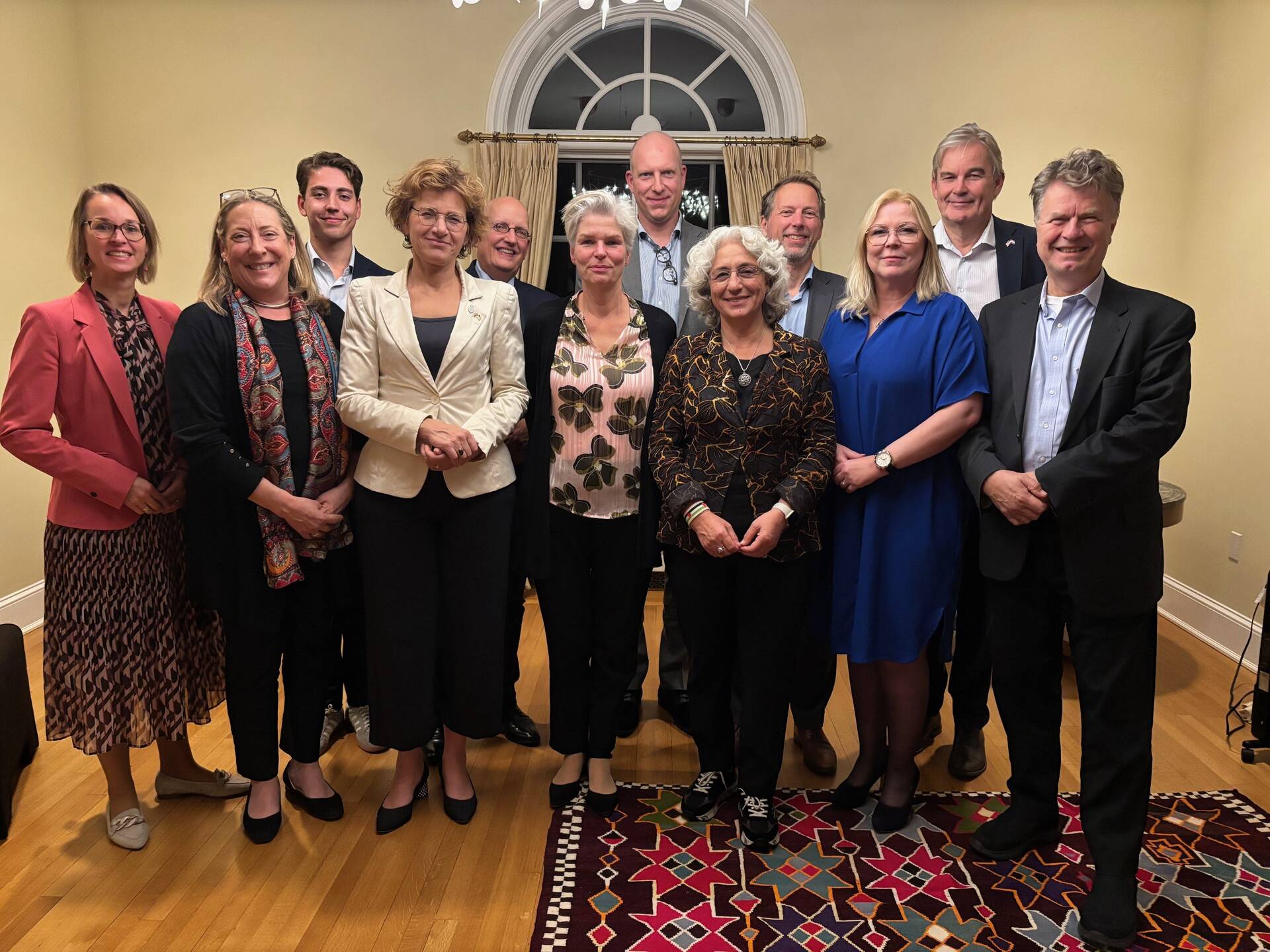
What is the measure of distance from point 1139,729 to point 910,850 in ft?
2.33

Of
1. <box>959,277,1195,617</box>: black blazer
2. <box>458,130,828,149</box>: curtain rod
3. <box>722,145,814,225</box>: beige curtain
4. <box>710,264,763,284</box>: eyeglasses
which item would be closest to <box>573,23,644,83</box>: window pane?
<box>458,130,828,149</box>: curtain rod

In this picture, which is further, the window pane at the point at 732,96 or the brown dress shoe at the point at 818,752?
the window pane at the point at 732,96

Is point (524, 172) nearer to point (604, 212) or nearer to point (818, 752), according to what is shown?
point (604, 212)

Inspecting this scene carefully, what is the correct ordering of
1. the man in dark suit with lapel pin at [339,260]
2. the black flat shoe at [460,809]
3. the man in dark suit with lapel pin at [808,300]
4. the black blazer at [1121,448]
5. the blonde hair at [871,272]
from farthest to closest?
1. the man in dark suit with lapel pin at [339,260]
2. the man in dark suit with lapel pin at [808,300]
3. the black flat shoe at [460,809]
4. the blonde hair at [871,272]
5. the black blazer at [1121,448]

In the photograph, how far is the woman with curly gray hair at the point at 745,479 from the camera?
2371 mm

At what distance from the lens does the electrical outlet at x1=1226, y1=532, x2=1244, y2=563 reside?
420cm

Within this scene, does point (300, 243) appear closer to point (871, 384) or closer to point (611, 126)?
point (871, 384)

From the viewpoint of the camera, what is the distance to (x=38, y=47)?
4652 millimetres

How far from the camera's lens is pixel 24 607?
14.4 ft

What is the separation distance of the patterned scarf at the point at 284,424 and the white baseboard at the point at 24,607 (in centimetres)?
258

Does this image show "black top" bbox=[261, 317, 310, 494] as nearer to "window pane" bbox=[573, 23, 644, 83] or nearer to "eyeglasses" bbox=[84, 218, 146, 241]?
"eyeglasses" bbox=[84, 218, 146, 241]

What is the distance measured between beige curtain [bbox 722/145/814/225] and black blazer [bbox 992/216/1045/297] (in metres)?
2.62

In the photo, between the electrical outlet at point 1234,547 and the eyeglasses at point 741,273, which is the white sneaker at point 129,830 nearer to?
the eyeglasses at point 741,273

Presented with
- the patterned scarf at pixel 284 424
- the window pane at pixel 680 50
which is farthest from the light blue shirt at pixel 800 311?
the window pane at pixel 680 50
